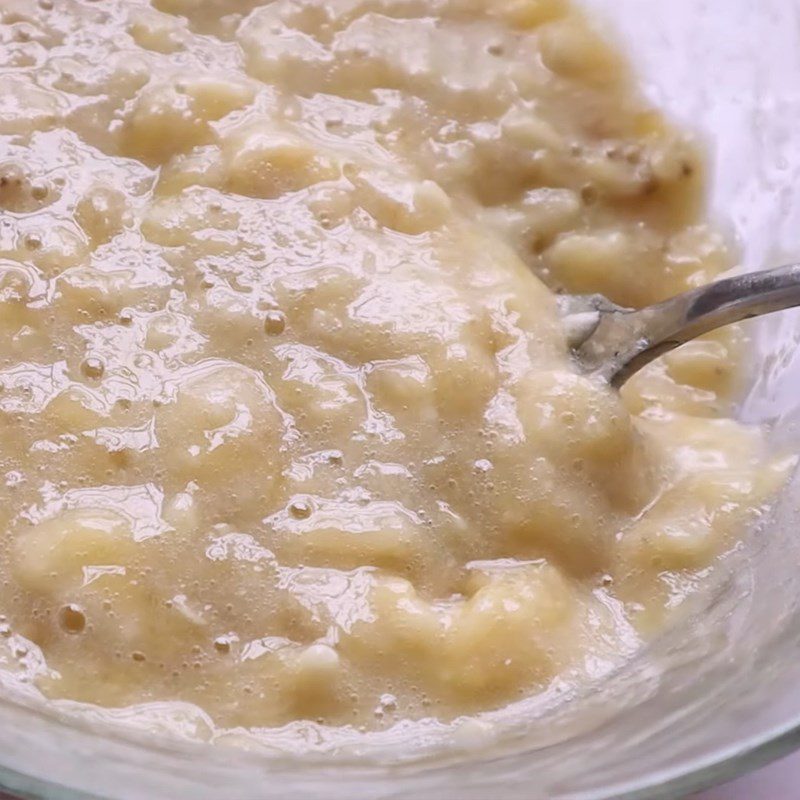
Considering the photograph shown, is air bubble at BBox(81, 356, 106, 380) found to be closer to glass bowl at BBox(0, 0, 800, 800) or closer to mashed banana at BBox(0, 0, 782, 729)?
mashed banana at BBox(0, 0, 782, 729)

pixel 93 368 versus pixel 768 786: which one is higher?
A: pixel 93 368

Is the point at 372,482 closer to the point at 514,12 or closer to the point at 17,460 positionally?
the point at 17,460

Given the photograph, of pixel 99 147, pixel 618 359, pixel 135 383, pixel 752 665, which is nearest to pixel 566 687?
pixel 752 665

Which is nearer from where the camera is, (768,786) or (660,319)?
(768,786)

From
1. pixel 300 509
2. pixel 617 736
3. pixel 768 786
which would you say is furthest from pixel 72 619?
pixel 768 786

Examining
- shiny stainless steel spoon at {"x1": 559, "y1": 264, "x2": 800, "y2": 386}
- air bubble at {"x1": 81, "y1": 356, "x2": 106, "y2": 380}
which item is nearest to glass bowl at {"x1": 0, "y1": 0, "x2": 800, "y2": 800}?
shiny stainless steel spoon at {"x1": 559, "y1": 264, "x2": 800, "y2": 386}

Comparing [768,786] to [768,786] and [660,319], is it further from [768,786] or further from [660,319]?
[660,319]
